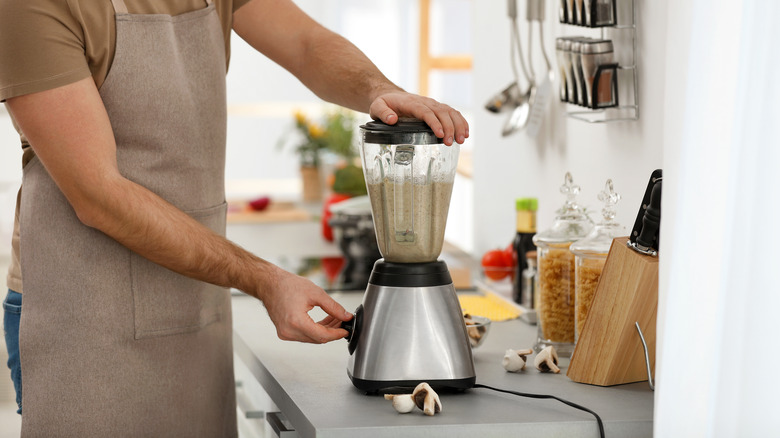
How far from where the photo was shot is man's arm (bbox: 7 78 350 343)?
1.19 meters

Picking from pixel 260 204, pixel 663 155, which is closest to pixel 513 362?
pixel 663 155

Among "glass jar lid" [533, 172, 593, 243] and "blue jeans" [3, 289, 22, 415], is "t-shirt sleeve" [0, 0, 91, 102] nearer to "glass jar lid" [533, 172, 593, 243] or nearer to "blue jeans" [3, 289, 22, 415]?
"blue jeans" [3, 289, 22, 415]

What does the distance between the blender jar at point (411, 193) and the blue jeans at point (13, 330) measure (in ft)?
1.99

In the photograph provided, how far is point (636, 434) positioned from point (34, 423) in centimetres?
83

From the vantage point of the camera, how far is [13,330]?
4.88 ft

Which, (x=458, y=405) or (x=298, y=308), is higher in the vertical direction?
(x=298, y=308)

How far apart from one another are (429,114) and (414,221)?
14 cm

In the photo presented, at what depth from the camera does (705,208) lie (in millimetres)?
944

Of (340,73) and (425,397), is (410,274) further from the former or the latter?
(340,73)

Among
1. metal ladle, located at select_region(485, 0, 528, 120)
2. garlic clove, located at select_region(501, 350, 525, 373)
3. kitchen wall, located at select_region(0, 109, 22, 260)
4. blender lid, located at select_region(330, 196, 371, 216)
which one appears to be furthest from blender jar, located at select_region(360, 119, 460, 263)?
kitchen wall, located at select_region(0, 109, 22, 260)

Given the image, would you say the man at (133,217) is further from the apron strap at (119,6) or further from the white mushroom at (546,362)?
the white mushroom at (546,362)

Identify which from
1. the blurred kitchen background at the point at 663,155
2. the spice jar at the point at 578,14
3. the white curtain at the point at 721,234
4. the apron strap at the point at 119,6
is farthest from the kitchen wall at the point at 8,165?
the white curtain at the point at 721,234

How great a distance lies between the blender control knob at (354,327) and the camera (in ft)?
4.06

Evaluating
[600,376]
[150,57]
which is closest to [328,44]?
[150,57]
